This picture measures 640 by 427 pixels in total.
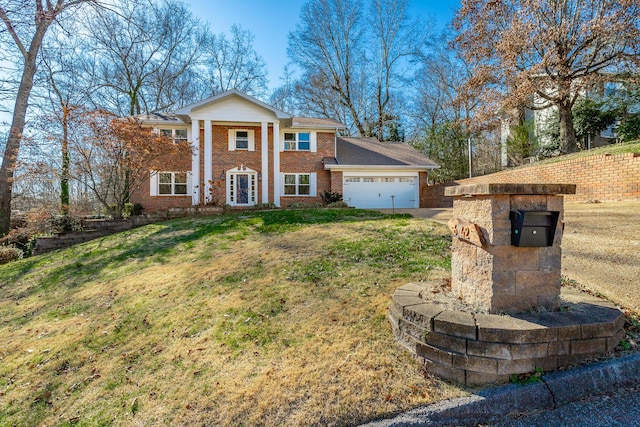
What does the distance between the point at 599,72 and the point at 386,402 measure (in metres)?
18.3

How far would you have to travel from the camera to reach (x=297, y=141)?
1709cm

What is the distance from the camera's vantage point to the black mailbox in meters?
2.38

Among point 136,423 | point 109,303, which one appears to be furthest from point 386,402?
point 109,303

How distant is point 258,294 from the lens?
412 cm

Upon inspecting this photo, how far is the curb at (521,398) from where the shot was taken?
2082 mm

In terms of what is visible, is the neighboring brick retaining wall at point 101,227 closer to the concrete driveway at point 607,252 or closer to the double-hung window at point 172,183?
the double-hung window at point 172,183

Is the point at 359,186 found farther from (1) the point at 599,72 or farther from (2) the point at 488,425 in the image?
(2) the point at 488,425

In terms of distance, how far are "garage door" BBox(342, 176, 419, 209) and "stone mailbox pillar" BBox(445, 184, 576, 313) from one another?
14.3 m

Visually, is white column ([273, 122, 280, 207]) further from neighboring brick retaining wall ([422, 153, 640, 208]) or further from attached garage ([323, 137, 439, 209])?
→ neighboring brick retaining wall ([422, 153, 640, 208])

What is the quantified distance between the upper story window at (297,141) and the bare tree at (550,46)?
9.17m

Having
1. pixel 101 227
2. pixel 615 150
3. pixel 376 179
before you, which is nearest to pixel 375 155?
pixel 376 179

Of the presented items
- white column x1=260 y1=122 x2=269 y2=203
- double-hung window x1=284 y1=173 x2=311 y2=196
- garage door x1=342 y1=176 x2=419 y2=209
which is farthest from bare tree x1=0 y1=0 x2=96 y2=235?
garage door x1=342 y1=176 x2=419 y2=209

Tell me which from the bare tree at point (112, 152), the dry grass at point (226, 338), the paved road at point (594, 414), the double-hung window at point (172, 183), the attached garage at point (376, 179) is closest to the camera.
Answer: the paved road at point (594, 414)

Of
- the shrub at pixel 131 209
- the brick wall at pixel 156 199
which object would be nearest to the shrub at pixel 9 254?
the shrub at pixel 131 209
